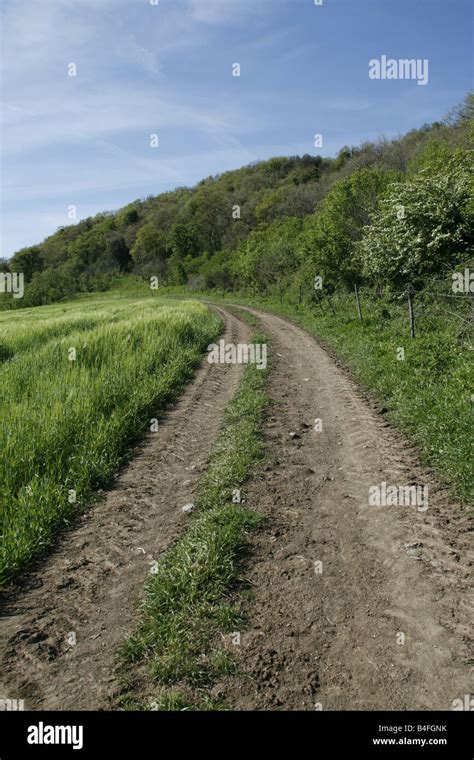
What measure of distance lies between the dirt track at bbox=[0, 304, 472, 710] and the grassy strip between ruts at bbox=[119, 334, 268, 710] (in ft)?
0.54

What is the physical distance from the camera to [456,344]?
12.1 metres

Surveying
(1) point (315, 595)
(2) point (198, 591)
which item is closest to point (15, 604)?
(2) point (198, 591)

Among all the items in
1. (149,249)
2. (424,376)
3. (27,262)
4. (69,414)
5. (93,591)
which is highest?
(27,262)

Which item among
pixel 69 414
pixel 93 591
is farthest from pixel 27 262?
pixel 93 591

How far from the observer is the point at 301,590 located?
173 inches

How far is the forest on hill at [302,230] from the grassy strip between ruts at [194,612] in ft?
34.6

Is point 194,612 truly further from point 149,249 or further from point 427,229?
point 149,249

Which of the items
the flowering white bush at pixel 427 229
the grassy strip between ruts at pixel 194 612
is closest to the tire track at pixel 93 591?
the grassy strip between ruts at pixel 194 612

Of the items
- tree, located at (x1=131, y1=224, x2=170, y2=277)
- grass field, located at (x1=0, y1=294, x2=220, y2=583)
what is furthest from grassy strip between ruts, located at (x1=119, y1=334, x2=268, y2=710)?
tree, located at (x1=131, y1=224, x2=170, y2=277)

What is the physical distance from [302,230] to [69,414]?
41683 millimetres

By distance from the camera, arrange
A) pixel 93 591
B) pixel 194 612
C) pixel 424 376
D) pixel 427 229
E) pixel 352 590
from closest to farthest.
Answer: pixel 194 612
pixel 352 590
pixel 93 591
pixel 424 376
pixel 427 229

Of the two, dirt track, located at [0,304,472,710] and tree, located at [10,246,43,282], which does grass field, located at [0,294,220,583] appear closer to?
dirt track, located at [0,304,472,710]

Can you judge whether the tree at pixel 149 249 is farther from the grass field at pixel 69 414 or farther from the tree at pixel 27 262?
the grass field at pixel 69 414

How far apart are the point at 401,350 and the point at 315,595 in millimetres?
9539
